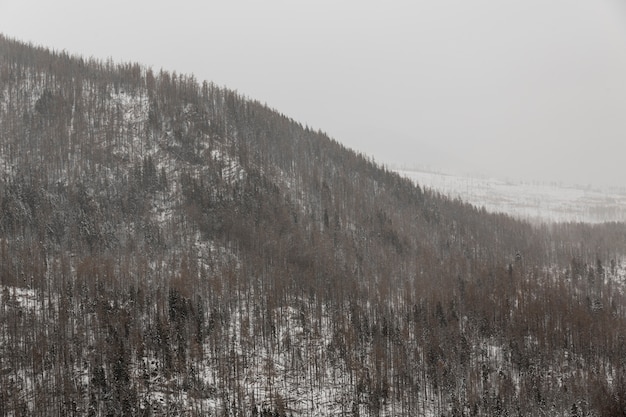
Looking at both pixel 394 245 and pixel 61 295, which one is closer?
pixel 61 295

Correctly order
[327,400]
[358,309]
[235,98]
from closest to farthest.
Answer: [327,400] → [358,309] → [235,98]

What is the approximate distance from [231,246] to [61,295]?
146 feet

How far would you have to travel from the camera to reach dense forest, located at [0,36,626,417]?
9425cm

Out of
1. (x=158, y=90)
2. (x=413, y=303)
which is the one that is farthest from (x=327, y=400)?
(x=158, y=90)

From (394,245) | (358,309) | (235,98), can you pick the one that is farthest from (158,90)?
(358,309)

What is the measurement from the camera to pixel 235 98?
628ft

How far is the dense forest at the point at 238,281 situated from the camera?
9425 cm

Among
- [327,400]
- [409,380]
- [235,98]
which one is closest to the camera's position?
[327,400]

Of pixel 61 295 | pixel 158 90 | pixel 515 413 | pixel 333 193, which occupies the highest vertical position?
pixel 158 90

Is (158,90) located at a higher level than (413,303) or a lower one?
higher

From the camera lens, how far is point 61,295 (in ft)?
331

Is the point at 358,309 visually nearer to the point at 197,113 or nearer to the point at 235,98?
the point at 197,113

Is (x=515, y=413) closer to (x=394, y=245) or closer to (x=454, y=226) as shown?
(x=394, y=245)

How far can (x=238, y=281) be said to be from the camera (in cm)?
12238
